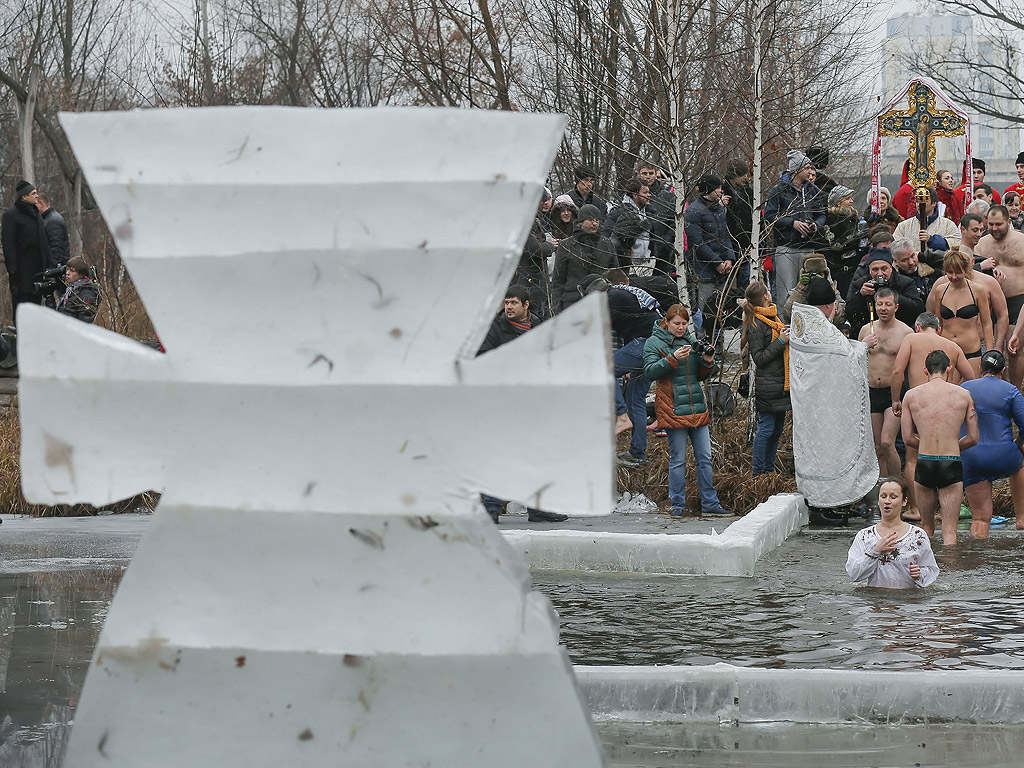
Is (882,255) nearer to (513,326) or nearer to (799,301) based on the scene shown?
(799,301)

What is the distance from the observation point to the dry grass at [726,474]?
12.6 metres

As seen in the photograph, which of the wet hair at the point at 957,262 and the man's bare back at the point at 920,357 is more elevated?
the wet hair at the point at 957,262

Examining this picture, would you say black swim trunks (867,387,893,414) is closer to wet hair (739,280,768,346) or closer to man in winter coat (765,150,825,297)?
wet hair (739,280,768,346)

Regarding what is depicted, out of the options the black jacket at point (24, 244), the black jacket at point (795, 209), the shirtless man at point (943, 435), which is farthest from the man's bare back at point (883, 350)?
the black jacket at point (24, 244)

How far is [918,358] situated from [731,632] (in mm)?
5514

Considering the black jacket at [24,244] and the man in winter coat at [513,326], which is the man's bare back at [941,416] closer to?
the man in winter coat at [513,326]

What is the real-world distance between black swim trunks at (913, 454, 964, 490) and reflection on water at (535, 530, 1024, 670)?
2.32ft

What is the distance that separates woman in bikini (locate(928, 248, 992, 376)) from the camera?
12.6 m

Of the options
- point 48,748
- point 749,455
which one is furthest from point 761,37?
point 48,748

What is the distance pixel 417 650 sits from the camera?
1708 mm

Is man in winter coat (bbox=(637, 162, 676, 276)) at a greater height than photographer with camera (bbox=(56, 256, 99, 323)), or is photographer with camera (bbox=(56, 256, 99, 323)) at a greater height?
man in winter coat (bbox=(637, 162, 676, 276))

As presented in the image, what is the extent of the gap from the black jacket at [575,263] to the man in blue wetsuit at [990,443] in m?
4.60

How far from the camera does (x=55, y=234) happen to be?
56.2 feet

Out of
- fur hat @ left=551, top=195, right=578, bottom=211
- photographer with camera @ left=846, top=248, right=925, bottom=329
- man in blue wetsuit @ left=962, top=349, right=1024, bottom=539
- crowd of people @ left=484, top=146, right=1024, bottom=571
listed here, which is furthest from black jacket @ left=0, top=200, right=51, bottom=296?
man in blue wetsuit @ left=962, top=349, right=1024, bottom=539
